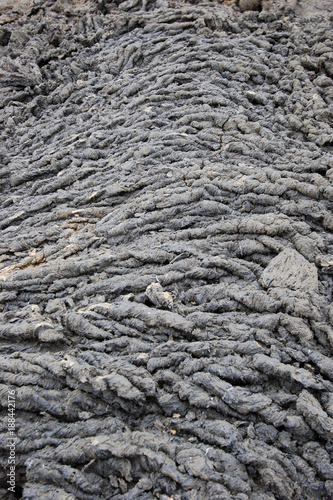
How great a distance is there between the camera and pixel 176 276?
534 centimetres

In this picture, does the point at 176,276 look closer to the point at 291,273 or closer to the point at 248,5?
the point at 291,273

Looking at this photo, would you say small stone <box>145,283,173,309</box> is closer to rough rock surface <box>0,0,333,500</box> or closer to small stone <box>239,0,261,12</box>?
rough rock surface <box>0,0,333,500</box>

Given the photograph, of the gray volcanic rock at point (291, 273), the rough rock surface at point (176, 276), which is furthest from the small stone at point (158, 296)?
the gray volcanic rock at point (291, 273)

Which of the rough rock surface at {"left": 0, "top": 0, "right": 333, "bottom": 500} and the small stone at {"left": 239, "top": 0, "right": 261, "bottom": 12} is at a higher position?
the small stone at {"left": 239, "top": 0, "right": 261, "bottom": 12}

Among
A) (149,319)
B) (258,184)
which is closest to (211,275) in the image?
(149,319)

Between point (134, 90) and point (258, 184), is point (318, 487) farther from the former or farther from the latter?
point (134, 90)

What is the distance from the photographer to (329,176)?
6.43 meters

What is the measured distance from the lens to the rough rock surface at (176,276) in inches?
152

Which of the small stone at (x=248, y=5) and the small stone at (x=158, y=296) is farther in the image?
the small stone at (x=248, y=5)

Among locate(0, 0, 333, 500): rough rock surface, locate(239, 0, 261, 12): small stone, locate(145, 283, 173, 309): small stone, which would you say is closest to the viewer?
locate(0, 0, 333, 500): rough rock surface

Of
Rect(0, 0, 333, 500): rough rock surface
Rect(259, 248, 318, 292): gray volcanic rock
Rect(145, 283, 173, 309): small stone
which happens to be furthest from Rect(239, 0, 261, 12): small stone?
Rect(145, 283, 173, 309): small stone

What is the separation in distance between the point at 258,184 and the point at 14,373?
5.01 metres

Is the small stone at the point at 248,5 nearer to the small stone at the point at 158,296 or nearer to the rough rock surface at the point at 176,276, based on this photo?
the rough rock surface at the point at 176,276

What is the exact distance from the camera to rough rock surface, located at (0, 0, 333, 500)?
3.87m
